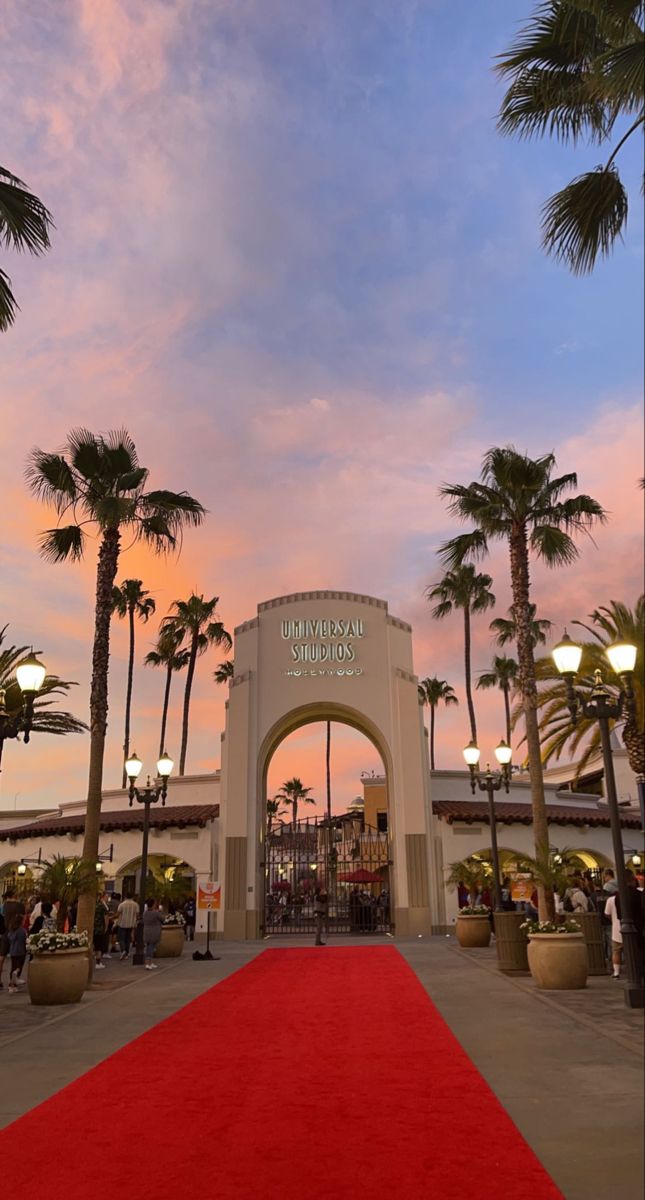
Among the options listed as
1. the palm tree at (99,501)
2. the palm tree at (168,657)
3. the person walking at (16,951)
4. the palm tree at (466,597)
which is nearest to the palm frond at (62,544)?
the palm tree at (99,501)

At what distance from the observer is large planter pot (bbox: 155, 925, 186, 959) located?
2188 cm

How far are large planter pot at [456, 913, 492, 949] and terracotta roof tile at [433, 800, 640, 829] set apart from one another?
27.3 ft

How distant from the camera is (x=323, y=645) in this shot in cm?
3148

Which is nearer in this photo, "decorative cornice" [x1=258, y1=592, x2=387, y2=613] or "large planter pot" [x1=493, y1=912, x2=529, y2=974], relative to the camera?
"large planter pot" [x1=493, y1=912, x2=529, y2=974]

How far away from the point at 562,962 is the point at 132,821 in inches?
881

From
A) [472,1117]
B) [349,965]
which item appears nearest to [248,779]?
[349,965]

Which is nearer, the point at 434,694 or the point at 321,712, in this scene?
the point at 321,712

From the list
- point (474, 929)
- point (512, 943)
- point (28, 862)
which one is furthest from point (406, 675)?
point (28, 862)

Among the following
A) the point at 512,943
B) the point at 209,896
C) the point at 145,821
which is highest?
the point at 145,821

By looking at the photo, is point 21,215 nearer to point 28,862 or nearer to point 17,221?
point 17,221

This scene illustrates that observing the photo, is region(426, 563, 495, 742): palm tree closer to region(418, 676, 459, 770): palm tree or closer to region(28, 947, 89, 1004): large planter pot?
region(418, 676, 459, 770): palm tree

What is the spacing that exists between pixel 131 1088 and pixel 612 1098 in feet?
20.8

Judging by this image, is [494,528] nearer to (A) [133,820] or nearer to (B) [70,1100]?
(B) [70,1100]

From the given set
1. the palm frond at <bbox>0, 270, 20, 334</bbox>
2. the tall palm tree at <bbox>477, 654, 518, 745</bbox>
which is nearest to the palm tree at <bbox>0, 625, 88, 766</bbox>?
the palm frond at <bbox>0, 270, 20, 334</bbox>
